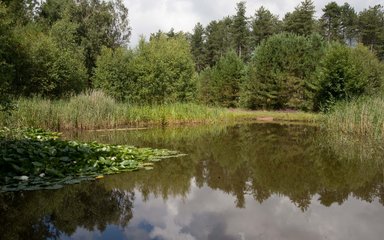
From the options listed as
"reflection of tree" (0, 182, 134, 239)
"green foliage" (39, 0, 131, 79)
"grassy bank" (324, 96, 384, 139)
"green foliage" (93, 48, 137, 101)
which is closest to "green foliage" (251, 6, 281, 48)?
"green foliage" (39, 0, 131, 79)

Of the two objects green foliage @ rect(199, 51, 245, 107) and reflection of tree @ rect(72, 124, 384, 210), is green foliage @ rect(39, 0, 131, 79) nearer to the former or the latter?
green foliage @ rect(199, 51, 245, 107)

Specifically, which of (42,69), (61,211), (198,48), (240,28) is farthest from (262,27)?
(61,211)

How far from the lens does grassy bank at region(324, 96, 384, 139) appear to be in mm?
14977

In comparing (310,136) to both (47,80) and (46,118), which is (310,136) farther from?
(47,80)

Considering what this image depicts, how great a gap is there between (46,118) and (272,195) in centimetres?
1218

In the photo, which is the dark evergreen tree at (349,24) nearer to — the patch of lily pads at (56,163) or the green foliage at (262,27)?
the green foliage at (262,27)

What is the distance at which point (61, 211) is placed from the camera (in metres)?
6.70

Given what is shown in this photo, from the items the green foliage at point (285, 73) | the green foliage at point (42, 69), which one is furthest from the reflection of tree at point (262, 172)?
the green foliage at point (285, 73)

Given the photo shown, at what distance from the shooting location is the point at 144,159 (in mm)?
10836

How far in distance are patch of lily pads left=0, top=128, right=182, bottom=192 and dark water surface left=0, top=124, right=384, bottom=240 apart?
29 cm

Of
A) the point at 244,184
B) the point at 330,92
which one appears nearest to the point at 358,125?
the point at 244,184

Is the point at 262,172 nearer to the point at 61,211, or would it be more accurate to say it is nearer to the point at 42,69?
the point at 61,211

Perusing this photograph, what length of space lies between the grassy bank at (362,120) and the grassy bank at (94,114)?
8578 millimetres

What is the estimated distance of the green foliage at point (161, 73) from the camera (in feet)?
87.1
